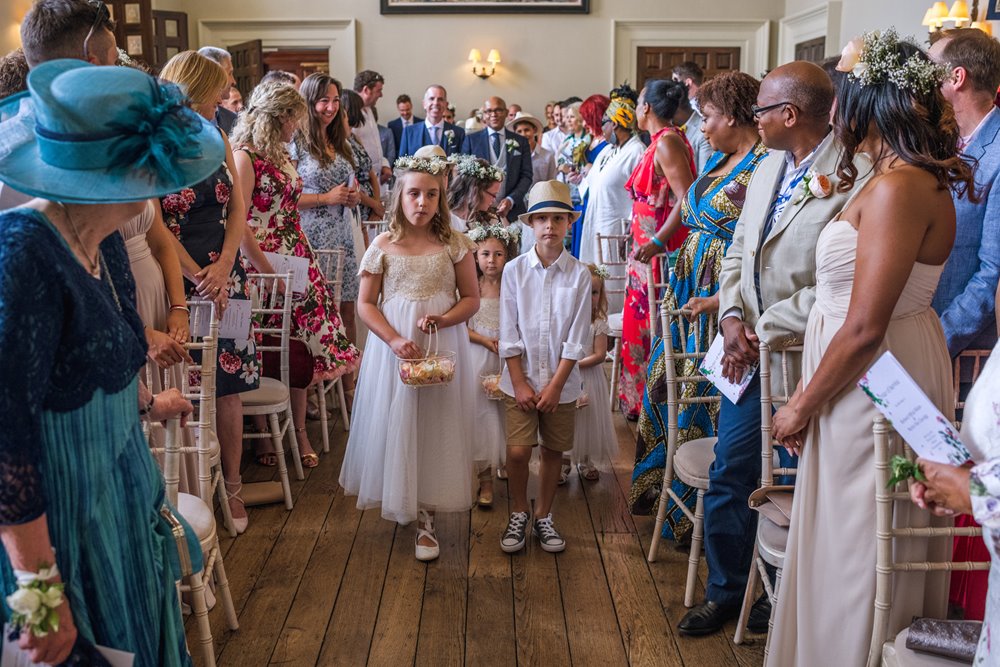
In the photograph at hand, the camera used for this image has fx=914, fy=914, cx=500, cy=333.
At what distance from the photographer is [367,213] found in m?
5.87

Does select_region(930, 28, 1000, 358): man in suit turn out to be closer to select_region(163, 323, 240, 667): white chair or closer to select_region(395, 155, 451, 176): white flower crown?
select_region(395, 155, 451, 176): white flower crown

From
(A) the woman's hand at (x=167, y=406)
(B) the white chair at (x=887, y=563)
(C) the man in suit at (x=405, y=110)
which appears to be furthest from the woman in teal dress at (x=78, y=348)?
(C) the man in suit at (x=405, y=110)

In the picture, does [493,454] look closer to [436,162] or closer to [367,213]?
[436,162]

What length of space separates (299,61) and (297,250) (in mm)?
10181

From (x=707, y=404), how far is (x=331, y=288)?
2363 mm

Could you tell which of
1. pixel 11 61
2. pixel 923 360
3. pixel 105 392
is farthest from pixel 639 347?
pixel 105 392

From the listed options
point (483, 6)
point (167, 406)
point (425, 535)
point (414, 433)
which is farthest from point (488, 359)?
point (483, 6)

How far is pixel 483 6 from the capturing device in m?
12.8

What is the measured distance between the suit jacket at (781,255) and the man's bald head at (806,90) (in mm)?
142

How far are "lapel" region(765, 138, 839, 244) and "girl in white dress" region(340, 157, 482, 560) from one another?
1.30m

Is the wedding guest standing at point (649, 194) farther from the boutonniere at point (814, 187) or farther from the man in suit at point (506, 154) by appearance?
the man in suit at point (506, 154)

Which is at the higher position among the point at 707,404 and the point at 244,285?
the point at 244,285

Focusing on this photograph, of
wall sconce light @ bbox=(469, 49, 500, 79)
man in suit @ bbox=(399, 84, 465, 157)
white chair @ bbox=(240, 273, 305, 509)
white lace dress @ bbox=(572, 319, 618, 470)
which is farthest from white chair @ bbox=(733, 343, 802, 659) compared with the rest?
wall sconce light @ bbox=(469, 49, 500, 79)

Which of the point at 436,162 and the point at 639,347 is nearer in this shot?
the point at 436,162
